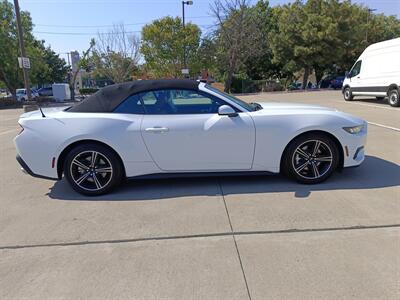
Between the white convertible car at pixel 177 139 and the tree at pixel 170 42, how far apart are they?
34.0 metres

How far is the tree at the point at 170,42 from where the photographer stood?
122 ft

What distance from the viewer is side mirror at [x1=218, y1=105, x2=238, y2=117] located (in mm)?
4126

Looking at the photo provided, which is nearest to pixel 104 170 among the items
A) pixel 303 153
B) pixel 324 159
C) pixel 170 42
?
pixel 303 153

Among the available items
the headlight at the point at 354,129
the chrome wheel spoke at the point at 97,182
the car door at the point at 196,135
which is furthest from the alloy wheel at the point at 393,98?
the chrome wheel spoke at the point at 97,182

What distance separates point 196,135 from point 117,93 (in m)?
1.22

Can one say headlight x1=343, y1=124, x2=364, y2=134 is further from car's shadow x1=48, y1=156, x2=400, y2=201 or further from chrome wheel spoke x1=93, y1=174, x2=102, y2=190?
chrome wheel spoke x1=93, y1=174, x2=102, y2=190

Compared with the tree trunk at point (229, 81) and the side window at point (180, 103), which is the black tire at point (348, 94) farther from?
the tree trunk at point (229, 81)

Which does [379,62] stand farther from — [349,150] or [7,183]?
[7,183]

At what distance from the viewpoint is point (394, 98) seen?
13.1m

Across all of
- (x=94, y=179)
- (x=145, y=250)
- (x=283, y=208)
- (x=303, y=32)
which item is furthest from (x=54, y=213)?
(x=303, y=32)

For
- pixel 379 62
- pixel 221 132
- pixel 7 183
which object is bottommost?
pixel 7 183

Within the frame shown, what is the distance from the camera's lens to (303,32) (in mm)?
31172

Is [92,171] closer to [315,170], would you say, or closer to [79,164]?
[79,164]

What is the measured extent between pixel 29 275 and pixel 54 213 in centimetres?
124
